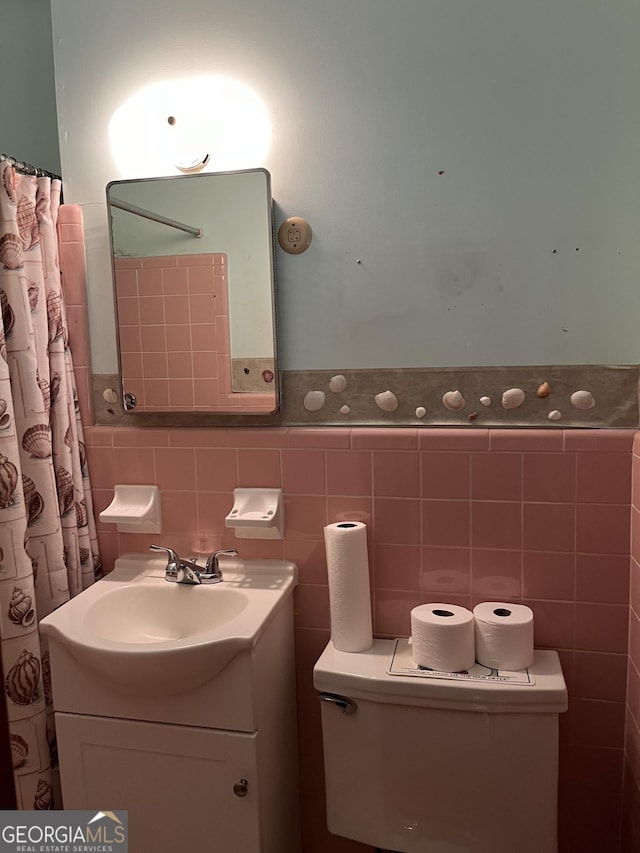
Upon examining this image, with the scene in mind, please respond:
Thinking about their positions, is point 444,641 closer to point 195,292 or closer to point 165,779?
point 165,779

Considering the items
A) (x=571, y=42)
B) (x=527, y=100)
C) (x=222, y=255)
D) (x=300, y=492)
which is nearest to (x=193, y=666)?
(x=300, y=492)

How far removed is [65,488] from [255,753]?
0.79 meters

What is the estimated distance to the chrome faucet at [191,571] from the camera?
1.68 meters

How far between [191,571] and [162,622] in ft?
0.48

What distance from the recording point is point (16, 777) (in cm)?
164

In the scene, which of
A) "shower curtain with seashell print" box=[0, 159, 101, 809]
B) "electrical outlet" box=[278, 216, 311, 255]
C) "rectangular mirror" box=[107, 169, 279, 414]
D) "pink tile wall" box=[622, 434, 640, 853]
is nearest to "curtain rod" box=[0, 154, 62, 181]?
"shower curtain with seashell print" box=[0, 159, 101, 809]

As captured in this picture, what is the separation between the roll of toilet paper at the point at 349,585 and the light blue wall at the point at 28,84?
1355 millimetres

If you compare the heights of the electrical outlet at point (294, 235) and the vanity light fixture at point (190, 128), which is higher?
the vanity light fixture at point (190, 128)

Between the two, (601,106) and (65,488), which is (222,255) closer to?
(65,488)

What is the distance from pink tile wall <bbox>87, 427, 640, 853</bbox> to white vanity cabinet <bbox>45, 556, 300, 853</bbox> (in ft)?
0.94

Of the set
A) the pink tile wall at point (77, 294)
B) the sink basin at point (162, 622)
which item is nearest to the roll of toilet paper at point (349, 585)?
the sink basin at point (162, 622)

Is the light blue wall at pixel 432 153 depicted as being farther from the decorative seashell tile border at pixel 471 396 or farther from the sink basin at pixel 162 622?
the sink basin at pixel 162 622

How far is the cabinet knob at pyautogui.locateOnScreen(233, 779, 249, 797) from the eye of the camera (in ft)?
4.71

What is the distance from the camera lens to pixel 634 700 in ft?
4.94
